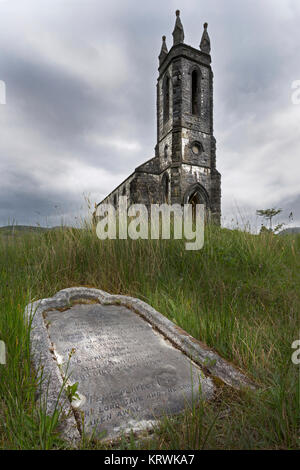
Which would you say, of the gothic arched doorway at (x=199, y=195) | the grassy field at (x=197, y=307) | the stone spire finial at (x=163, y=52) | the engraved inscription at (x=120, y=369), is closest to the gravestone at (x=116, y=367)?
the engraved inscription at (x=120, y=369)

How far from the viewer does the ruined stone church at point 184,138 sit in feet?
59.4

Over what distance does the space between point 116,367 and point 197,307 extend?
1339 millimetres

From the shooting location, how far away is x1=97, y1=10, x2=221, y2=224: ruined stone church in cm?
1811

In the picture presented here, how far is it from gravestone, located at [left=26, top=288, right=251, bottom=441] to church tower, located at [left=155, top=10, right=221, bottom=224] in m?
15.8

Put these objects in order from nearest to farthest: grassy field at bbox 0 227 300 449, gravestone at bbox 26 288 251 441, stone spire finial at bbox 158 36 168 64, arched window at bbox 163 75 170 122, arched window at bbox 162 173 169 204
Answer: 1. grassy field at bbox 0 227 300 449
2. gravestone at bbox 26 288 251 441
3. arched window at bbox 162 173 169 204
4. arched window at bbox 163 75 170 122
5. stone spire finial at bbox 158 36 168 64

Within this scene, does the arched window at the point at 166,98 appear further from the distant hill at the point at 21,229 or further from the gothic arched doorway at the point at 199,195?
the distant hill at the point at 21,229

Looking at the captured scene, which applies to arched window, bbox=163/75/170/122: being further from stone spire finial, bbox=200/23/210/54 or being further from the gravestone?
the gravestone

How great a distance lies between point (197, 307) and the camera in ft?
9.16

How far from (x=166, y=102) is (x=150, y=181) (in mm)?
7593

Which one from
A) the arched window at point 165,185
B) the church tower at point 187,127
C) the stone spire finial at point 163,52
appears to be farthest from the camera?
the stone spire finial at point 163,52

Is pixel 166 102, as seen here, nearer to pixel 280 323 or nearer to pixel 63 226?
pixel 63 226

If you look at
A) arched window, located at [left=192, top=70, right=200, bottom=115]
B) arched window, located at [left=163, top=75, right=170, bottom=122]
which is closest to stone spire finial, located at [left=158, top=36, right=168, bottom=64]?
arched window, located at [left=163, top=75, right=170, bottom=122]

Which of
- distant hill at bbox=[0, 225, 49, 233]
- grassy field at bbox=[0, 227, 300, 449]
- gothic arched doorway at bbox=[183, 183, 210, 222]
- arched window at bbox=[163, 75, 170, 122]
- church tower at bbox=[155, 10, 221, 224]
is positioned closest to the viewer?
grassy field at bbox=[0, 227, 300, 449]
